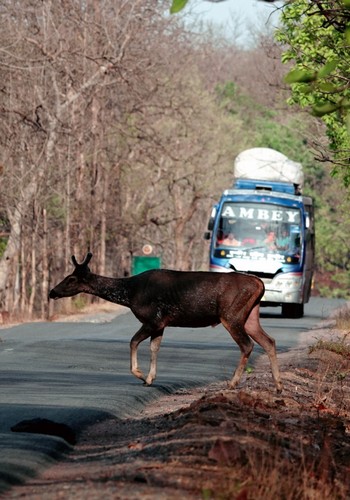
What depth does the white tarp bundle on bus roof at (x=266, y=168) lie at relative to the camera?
48.1m

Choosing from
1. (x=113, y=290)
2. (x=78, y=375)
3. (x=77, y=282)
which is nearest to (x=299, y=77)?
(x=113, y=290)

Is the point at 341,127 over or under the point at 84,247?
over

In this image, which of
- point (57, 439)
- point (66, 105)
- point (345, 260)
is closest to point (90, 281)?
point (57, 439)

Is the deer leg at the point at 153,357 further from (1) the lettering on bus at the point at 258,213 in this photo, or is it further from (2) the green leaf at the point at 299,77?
(1) the lettering on bus at the point at 258,213

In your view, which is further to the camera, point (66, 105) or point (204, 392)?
point (66, 105)

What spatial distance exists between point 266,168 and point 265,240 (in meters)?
4.23

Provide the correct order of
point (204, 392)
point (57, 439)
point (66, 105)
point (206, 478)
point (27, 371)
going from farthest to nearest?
point (66, 105)
point (27, 371)
point (204, 392)
point (57, 439)
point (206, 478)

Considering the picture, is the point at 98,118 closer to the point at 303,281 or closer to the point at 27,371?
the point at 303,281

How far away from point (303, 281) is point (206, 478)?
36.5 m

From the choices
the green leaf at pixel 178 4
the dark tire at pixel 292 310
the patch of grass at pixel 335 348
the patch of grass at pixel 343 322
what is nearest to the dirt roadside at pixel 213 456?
the green leaf at pixel 178 4

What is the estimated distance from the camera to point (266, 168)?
4816 centimetres

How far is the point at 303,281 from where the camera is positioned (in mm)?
45250

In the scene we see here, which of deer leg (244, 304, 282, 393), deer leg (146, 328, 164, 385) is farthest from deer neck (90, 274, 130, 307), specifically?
deer leg (244, 304, 282, 393)

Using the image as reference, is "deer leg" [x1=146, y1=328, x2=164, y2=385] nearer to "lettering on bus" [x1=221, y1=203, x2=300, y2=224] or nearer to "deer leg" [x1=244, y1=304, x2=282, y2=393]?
"deer leg" [x1=244, y1=304, x2=282, y2=393]
